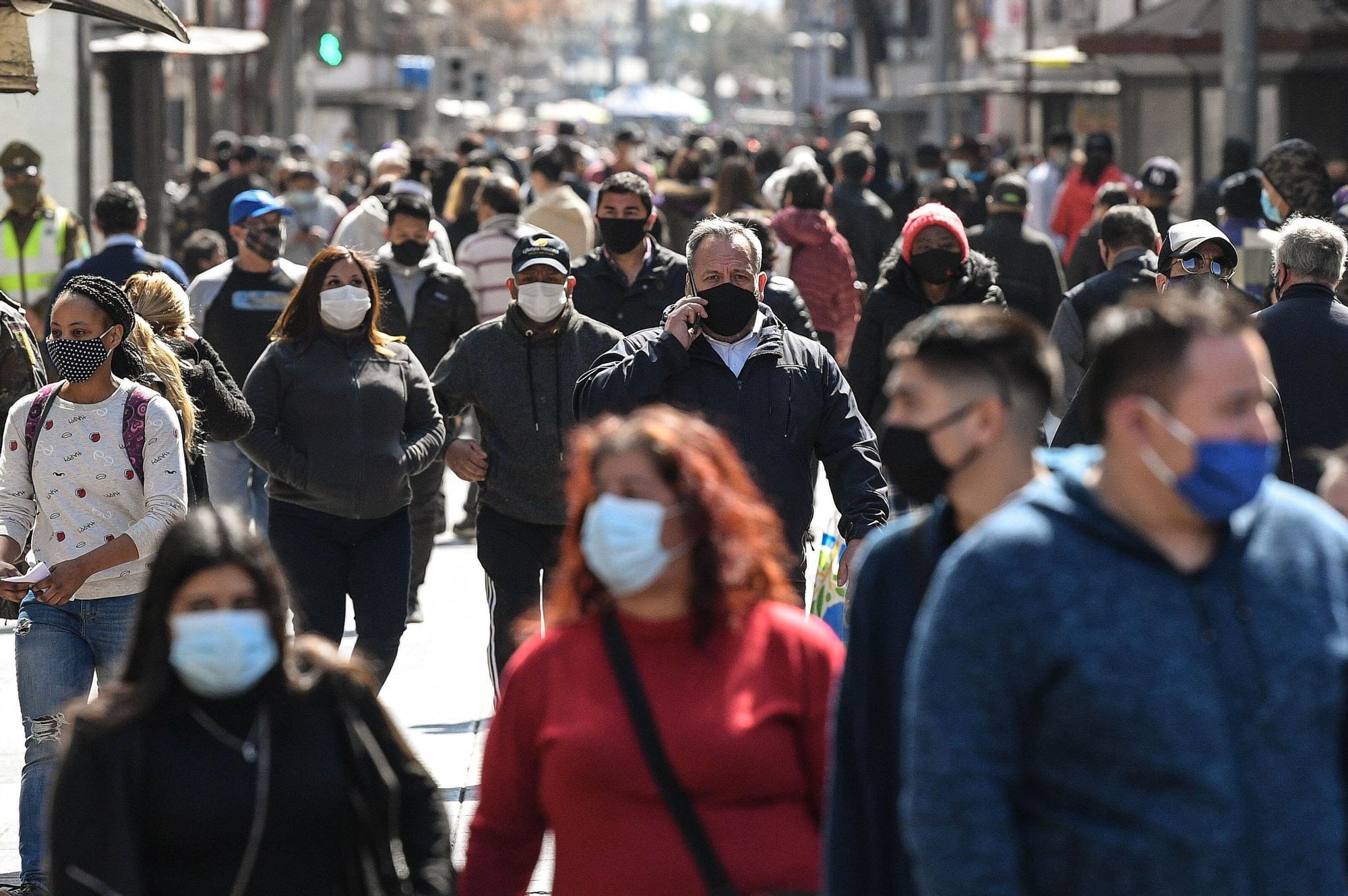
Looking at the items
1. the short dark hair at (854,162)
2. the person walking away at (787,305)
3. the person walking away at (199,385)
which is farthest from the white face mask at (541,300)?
the short dark hair at (854,162)

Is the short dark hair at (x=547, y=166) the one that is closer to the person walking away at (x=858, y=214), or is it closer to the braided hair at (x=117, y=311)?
the person walking away at (x=858, y=214)

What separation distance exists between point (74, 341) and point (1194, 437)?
12.3 feet

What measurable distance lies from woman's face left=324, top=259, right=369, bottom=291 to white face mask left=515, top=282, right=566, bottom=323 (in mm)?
544

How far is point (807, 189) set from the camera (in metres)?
11.4

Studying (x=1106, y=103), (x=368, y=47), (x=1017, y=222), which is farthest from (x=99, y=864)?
(x=368, y=47)

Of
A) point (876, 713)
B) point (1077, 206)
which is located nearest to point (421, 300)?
point (876, 713)

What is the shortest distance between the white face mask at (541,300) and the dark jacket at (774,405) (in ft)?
2.91

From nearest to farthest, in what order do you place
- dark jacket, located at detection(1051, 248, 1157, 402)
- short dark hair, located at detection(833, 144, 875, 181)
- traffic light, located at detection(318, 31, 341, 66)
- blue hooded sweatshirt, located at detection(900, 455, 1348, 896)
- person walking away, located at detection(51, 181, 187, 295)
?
blue hooded sweatshirt, located at detection(900, 455, 1348, 896) < dark jacket, located at detection(1051, 248, 1157, 402) < person walking away, located at detection(51, 181, 187, 295) < short dark hair, located at detection(833, 144, 875, 181) < traffic light, located at detection(318, 31, 341, 66)

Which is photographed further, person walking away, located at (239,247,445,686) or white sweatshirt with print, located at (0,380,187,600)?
person walking away, located at (239,247,445,686)

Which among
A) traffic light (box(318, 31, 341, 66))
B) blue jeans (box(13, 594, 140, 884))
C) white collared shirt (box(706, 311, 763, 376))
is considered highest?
traffic light (box(318, 31, 341, 66))

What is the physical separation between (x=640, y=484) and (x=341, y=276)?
3983mm

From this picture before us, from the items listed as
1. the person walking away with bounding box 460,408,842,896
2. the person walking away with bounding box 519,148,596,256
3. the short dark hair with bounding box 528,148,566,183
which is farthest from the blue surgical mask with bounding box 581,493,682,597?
the short dark hair with bounding box 528,148,566,183

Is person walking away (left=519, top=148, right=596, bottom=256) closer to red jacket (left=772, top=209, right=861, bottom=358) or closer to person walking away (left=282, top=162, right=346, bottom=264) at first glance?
red jacket (left=772, top=209, right=861, bottom=358)

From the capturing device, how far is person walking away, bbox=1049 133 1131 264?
17.4 m
